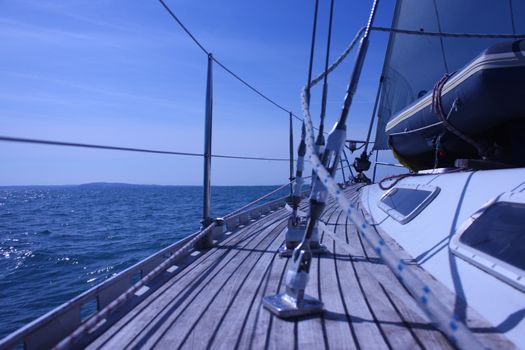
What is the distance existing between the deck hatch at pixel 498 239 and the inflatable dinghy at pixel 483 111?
134cm

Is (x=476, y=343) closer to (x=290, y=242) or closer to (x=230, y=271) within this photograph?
(x=230, y=271)

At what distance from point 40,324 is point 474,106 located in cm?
379

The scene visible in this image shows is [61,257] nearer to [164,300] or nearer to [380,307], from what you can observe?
[164,300]

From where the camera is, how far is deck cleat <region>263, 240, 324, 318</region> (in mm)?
2188

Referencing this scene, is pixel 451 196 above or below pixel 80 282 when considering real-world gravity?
above

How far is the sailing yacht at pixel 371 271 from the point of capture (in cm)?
186

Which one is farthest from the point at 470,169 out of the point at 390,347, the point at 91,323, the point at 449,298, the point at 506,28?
the point at 506,28

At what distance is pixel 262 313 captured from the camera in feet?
7.43

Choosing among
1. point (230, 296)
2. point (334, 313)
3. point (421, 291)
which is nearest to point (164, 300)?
point (230, 296)

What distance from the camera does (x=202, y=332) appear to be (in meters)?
2.04

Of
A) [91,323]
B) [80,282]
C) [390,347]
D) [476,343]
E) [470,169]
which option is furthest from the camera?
[80,282]

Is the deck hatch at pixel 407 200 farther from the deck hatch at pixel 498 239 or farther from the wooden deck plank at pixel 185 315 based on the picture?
the wooden deck plank at pixel 185 315

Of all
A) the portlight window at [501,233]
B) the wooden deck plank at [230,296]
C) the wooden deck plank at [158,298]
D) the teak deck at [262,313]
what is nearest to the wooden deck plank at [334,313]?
the teak deck at [262,313]

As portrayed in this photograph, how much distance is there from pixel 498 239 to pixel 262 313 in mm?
1431
